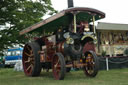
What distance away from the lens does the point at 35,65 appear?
27.2 ft

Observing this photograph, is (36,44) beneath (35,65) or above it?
above

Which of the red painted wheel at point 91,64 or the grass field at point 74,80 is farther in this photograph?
the red painted wheel at point 91,64

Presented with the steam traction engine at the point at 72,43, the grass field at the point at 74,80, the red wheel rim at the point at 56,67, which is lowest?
the grass field at the point at 74,80

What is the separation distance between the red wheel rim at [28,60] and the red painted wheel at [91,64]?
2468mm

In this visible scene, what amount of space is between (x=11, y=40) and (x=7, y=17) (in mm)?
1915

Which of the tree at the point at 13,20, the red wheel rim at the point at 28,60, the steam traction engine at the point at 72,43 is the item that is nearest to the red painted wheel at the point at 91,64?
the steam traction engine at the point at 72,43

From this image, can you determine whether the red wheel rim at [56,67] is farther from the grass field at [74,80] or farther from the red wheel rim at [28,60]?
the red wheel rim at [28,60]

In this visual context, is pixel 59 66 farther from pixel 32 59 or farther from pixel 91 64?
pixel 32 59

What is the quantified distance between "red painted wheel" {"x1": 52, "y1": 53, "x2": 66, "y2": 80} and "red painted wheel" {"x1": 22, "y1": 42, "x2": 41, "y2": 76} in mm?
1406

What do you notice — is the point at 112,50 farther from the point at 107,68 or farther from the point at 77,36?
the point at 77,36

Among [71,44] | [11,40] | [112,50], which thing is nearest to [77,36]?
[71,44]

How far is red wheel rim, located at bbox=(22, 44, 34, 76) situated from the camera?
28.7ft

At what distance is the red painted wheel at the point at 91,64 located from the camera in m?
6.77

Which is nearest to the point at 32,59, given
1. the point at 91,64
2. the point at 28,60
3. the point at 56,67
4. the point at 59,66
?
the point at 28,60
